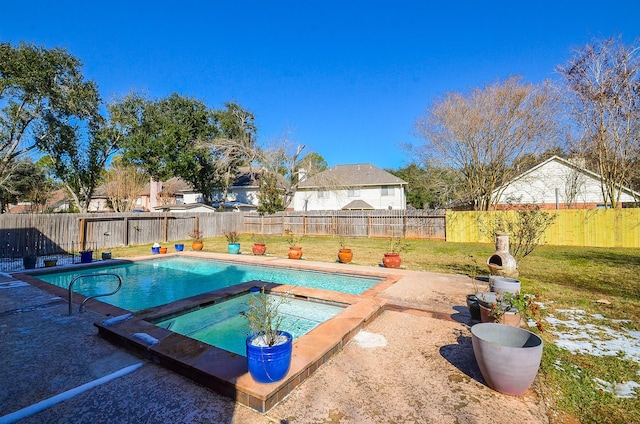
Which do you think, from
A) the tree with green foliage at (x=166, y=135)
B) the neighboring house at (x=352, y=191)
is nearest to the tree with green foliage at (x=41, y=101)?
the tree with green foliage at (x=166, y=135)

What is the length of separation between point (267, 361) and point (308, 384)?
25.0 inches

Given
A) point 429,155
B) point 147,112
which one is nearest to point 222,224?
Result: point 147,112

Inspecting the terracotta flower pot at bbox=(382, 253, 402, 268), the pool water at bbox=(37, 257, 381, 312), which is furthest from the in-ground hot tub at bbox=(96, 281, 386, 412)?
the terracotta flower pot at bbox=(382, 253, 402, 268)

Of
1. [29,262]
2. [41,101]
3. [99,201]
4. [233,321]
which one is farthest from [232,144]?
[233,321]

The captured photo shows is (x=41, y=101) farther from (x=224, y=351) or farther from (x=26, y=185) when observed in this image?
(x=224, y=351)

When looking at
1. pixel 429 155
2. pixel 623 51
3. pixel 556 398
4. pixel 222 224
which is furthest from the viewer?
pixel 222 224

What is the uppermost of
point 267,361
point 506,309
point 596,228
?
point 596,228

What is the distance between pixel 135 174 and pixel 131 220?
441 inches

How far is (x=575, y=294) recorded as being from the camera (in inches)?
249

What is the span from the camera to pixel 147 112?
24.3m

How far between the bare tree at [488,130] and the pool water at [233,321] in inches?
555

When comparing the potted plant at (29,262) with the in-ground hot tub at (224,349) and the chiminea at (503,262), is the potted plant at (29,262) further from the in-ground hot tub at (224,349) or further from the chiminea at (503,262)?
the chiminea at (503,262)

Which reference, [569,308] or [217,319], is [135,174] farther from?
[569,308]

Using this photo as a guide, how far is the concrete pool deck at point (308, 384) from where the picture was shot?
2.54 metres
